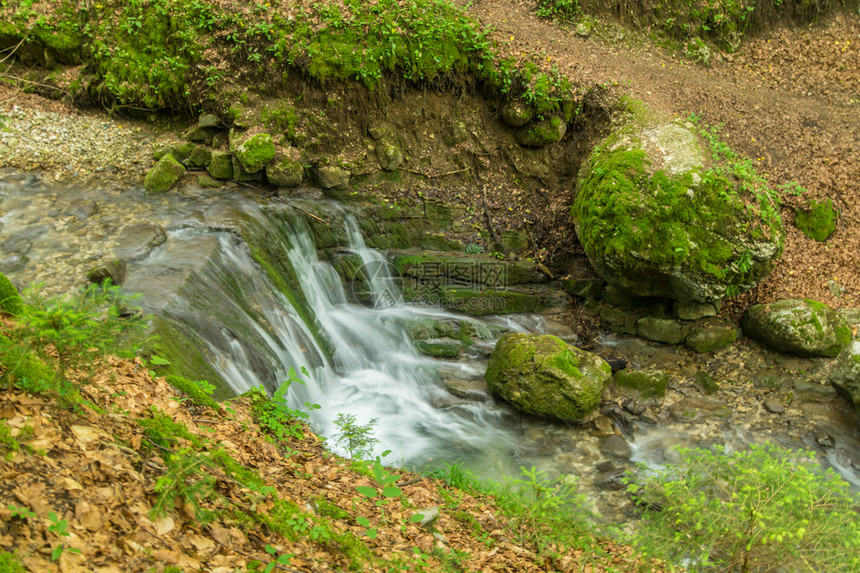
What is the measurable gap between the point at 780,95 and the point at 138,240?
13.7 m

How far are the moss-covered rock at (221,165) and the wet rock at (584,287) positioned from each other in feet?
22.1

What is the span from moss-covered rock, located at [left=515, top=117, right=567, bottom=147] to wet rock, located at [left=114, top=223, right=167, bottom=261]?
729 cm

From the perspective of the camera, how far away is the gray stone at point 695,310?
352 inches

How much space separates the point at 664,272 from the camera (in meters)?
8.32

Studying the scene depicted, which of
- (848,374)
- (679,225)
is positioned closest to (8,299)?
(679,225)

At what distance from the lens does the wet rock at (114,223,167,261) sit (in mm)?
6859

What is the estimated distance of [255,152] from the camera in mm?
9438

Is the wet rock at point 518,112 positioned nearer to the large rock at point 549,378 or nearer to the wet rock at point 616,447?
the large rock at point 549,378

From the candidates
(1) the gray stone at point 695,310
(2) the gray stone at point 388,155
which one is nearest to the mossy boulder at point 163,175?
(2) the gray stone at point 388,155

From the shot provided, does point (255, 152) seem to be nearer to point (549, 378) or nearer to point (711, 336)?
point (549, 378)

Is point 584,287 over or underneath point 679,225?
underneath

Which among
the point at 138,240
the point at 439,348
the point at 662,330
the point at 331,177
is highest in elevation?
the point at 331,177

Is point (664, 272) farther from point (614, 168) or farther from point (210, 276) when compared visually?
point (210, 276)

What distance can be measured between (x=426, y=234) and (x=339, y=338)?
3155 millimetres
